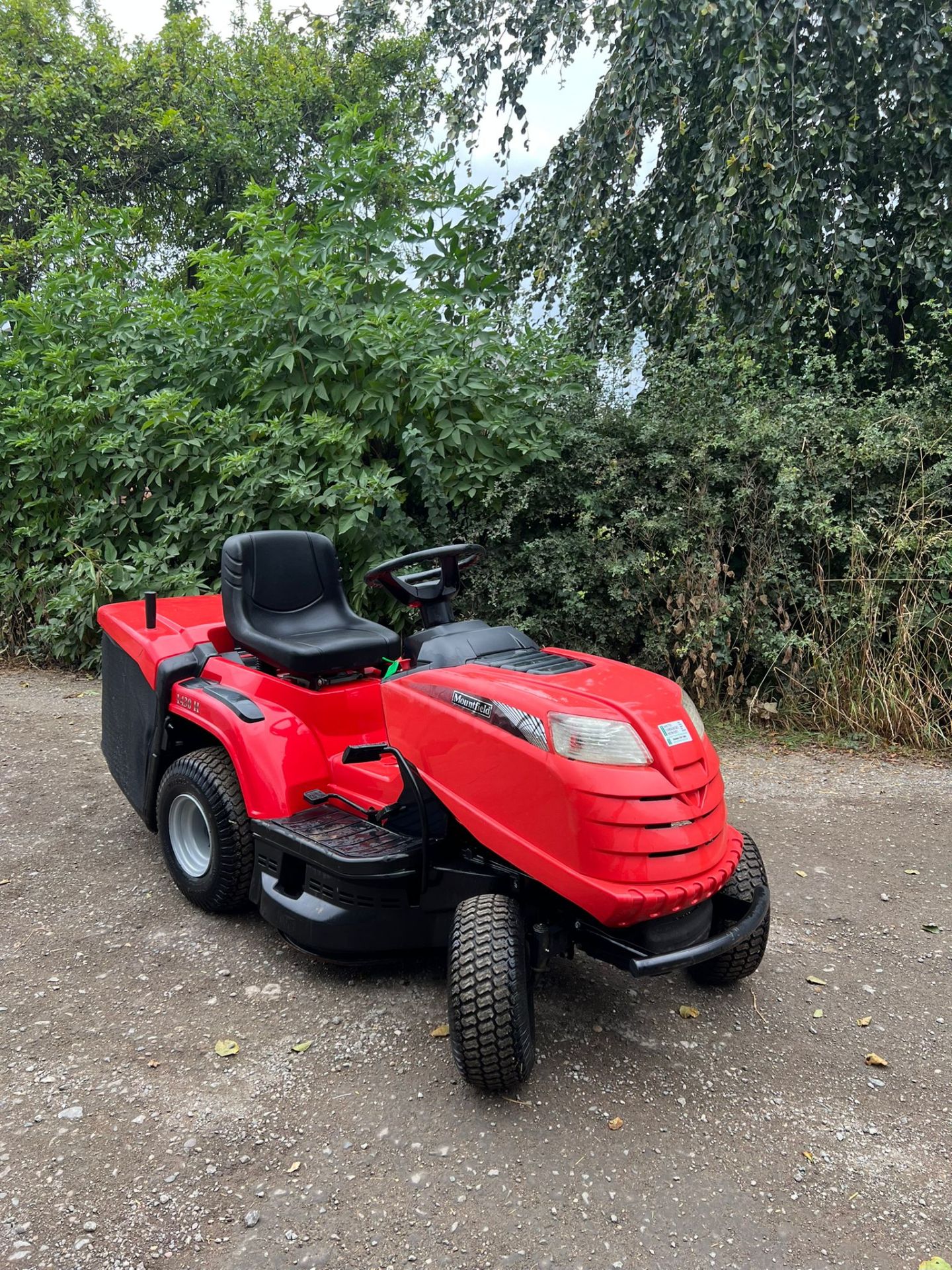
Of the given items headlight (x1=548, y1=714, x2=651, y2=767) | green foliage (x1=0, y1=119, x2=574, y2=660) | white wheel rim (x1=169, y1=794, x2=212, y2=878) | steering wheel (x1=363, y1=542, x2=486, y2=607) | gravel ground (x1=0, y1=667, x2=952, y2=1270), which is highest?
green foliage (x1=0, y1=119, x2=574, y2=660)

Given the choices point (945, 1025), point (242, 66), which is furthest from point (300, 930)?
point (242, 66)

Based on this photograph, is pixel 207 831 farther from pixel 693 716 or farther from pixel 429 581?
pixel 693 716

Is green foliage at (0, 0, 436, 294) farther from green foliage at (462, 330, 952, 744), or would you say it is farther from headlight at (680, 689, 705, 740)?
headlight at (680, 689, 705, 740)

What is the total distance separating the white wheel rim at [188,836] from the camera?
3.21 m

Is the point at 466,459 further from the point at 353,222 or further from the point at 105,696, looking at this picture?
the point at 105,696

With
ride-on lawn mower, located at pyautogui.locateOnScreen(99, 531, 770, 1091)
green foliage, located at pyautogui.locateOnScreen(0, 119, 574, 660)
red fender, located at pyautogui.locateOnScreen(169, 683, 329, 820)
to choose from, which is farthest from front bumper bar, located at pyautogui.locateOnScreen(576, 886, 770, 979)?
green foliage, located at pyautogui.locateOnScreen(0, 119, 574, 660)

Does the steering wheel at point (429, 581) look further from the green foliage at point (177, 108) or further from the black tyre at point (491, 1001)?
the green foliage at point (177, 108)

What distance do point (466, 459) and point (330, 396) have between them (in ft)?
2.99

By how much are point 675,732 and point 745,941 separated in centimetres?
65

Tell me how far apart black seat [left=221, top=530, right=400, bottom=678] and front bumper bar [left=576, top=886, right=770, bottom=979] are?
1306 millimetres

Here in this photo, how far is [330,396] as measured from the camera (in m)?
5.69

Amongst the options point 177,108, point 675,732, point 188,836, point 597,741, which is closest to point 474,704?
point 597,741

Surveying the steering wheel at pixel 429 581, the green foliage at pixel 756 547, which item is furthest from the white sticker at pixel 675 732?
the green foliage at pixel 756 547

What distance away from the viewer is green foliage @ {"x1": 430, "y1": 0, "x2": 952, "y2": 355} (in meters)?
5.72
